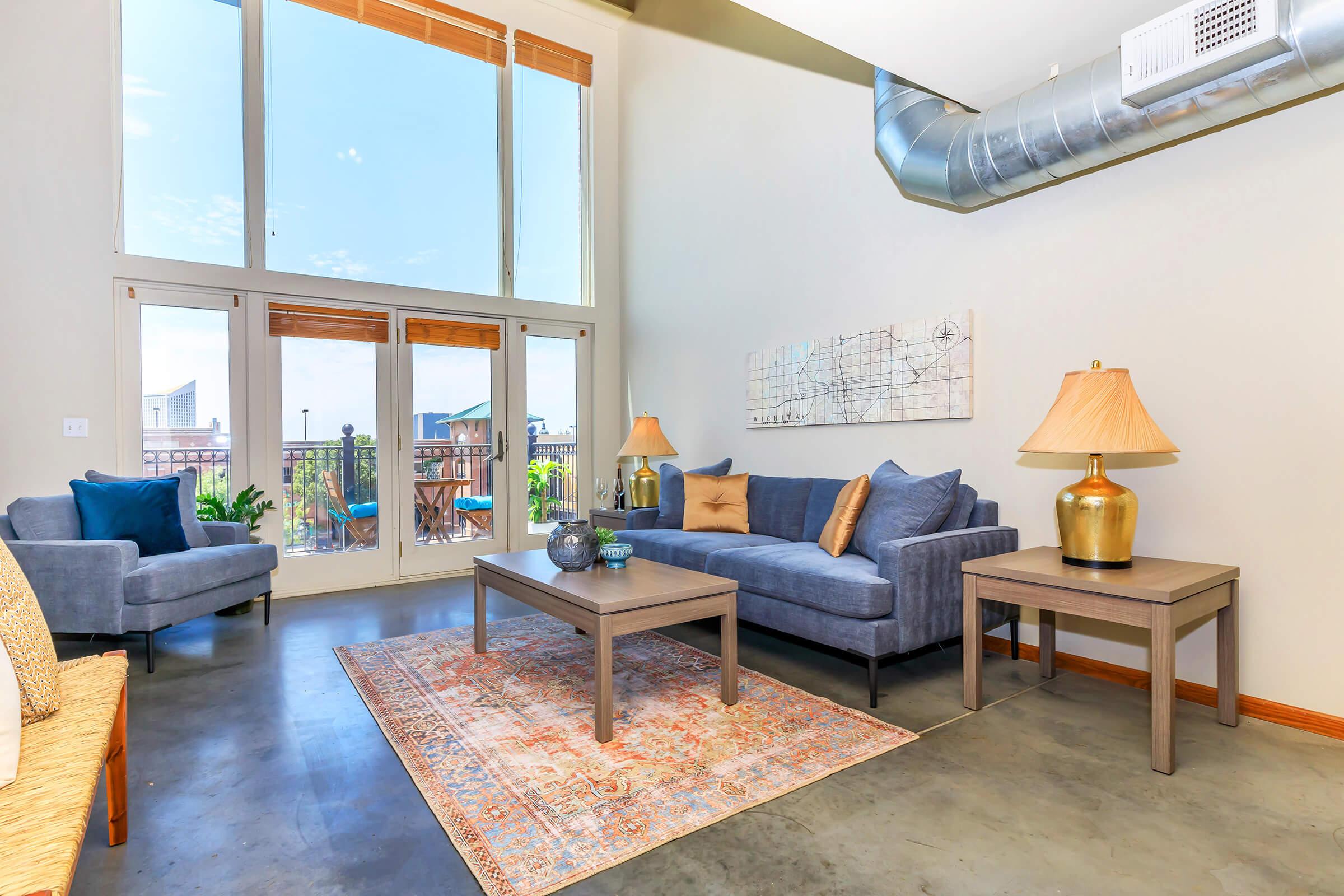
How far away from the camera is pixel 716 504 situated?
442 cm

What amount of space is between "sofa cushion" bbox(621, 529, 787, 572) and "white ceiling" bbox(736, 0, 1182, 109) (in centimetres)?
237

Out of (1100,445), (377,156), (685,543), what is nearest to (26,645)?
(685,543)

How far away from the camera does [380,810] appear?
193 centimetres

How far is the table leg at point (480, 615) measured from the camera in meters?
3.33

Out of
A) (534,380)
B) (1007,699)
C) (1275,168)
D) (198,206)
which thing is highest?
(198,206)

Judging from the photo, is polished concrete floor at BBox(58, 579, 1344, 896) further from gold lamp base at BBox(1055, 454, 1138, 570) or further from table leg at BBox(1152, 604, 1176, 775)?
A: gold lamp base at BBox(1055, 454, 1138, 570)

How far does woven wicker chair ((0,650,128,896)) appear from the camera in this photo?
95cm

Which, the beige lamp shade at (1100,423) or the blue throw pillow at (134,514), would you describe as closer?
the beige lamp shade at (1100,423)

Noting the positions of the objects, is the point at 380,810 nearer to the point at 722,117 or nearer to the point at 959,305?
the point at 959,305

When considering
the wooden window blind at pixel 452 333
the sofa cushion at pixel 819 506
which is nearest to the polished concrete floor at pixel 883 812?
the sofa cushion at pixel 819 506

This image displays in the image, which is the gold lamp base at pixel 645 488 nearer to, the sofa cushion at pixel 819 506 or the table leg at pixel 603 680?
the sofa cushion at pixel 819 506

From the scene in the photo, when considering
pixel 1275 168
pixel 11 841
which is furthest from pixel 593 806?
pixel 1275 168

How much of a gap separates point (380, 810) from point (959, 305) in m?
3.27

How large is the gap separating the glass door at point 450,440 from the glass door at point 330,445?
148mm
